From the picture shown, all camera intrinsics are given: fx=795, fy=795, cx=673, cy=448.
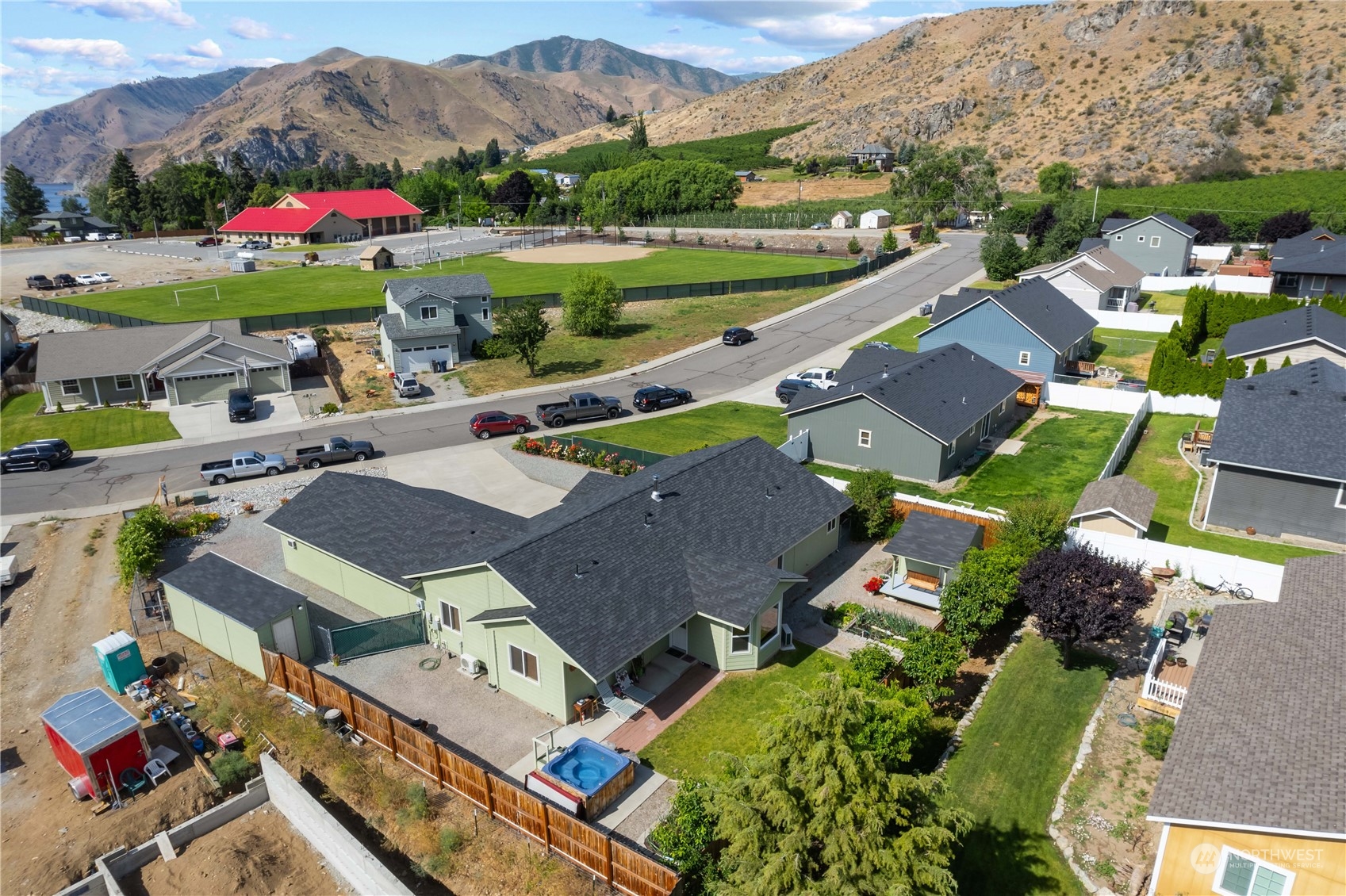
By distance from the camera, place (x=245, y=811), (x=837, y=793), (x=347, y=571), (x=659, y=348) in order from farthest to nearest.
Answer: (x=659, y=348) → (x=347, y=571) → (x=245, y=811) → (x=837, y=793)

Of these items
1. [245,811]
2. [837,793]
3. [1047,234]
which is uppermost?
[1047,234]

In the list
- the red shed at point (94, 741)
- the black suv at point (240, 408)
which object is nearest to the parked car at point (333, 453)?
the black suv at point (240, 408)

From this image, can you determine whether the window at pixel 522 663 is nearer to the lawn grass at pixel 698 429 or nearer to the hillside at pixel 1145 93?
the lawn grass at pixel 698 429

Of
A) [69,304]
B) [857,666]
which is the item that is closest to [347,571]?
[857,666]

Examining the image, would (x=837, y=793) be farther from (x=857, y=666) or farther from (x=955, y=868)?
(x=857, y=666)

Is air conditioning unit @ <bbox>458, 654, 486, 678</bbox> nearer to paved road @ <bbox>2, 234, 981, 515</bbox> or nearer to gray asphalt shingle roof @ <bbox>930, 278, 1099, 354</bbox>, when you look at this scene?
paved road @ <bbox>2, 234, 981, 515</bbox>
